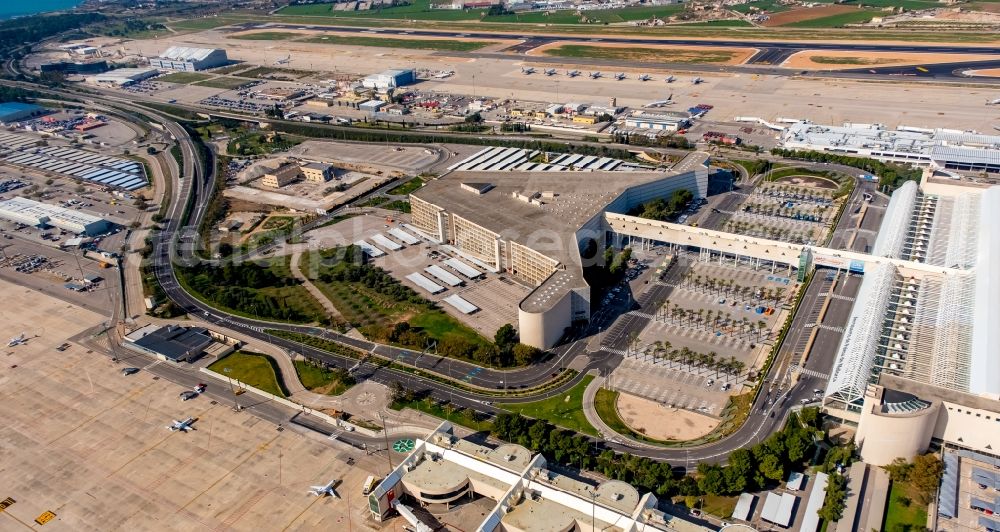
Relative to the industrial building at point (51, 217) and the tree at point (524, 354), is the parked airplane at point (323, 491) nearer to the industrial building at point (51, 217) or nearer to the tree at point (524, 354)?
the tree at point (524, 354)

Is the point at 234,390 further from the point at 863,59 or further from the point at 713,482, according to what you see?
the point at 863,59

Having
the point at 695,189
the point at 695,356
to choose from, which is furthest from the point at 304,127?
the point at 695,356

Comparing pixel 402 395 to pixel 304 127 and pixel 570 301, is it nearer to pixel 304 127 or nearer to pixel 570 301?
pixel 570 301

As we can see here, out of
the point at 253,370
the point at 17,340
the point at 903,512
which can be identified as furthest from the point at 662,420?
the point at 17,340

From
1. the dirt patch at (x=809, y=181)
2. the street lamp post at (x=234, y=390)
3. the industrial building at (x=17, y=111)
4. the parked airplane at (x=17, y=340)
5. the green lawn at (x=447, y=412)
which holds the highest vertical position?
the industrial building at (x=17, y=111)

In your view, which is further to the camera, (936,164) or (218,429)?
(936,164)

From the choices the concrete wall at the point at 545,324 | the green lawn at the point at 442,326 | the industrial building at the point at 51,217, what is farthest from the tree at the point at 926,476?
the industrial building at the point at 51,217

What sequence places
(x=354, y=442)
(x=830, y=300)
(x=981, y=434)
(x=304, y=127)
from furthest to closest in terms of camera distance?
(x=304, y=127), (x=830, y=300), (x=354, y=442), (x=981, y=434)

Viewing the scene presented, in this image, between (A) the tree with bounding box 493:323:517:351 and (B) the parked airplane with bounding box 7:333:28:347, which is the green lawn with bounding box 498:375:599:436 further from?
A: (B) the parked airplane with bounding box 7:333:28:347
